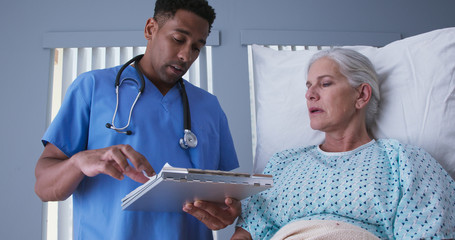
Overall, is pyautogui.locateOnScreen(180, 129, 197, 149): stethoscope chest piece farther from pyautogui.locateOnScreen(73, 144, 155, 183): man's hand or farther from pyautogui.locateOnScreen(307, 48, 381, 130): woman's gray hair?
pyautogui.locateOnScreen(307, 48, 381, 130): woman's gray hair

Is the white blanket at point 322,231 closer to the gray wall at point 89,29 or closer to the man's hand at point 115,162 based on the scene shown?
the man's hand at point 115,162

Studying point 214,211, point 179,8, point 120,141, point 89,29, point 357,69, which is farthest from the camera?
point 89,29

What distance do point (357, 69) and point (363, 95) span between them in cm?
10

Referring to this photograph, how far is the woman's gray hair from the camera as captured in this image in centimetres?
147

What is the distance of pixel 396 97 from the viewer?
1544 mm

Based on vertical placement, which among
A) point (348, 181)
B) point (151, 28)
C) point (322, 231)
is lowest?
point (322, 231)

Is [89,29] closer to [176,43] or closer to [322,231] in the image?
[176,43]

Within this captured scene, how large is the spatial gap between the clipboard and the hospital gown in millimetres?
270

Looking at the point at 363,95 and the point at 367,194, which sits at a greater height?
the point at 363,95

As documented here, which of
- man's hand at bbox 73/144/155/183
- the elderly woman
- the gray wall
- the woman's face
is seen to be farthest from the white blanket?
the gray wall

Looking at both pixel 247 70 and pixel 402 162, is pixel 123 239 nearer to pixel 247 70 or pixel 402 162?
pixel 402 162

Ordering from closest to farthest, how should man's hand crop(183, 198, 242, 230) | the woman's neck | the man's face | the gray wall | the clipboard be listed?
1. the clipboard
2. man's hand crop(183, 198, 242, 230)
3. the man's face
4. the woman's neck
5. the gray wall

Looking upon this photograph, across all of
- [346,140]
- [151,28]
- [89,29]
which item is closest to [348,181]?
[346,140]

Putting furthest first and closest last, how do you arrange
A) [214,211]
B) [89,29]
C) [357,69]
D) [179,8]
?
1. [89,29]
2. [357,69]
3. [179,8]
4. [214,211]
